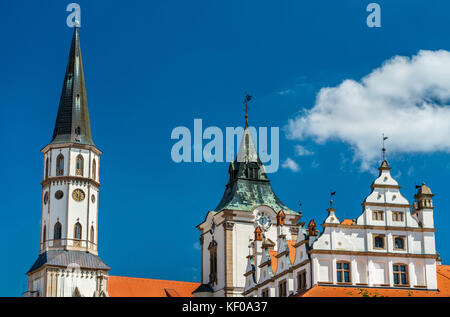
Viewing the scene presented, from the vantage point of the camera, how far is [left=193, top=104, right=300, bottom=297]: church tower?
92375 mm

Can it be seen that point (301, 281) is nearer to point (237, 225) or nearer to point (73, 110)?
point (237, 225)

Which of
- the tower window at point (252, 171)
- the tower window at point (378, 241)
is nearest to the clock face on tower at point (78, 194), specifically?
the tower window at point (252, 171)

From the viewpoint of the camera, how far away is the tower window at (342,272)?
63.9 meters

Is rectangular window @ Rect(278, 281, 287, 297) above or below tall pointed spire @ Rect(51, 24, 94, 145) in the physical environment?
below

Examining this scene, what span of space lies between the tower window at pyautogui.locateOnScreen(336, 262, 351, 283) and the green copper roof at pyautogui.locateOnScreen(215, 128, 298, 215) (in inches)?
1227

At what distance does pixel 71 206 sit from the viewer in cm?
9706

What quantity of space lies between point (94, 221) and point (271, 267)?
1254 inches

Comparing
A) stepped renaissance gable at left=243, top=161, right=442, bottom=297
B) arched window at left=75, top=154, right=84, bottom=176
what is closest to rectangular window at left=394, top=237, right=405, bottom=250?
stepped renaissance gable at left=243, top=161, right=442, bottom=297

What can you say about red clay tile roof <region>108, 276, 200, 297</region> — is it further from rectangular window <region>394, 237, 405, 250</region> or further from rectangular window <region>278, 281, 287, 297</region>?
rectangular window <region>394, 237, 405, 250</region>

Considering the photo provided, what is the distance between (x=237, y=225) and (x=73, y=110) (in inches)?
900
